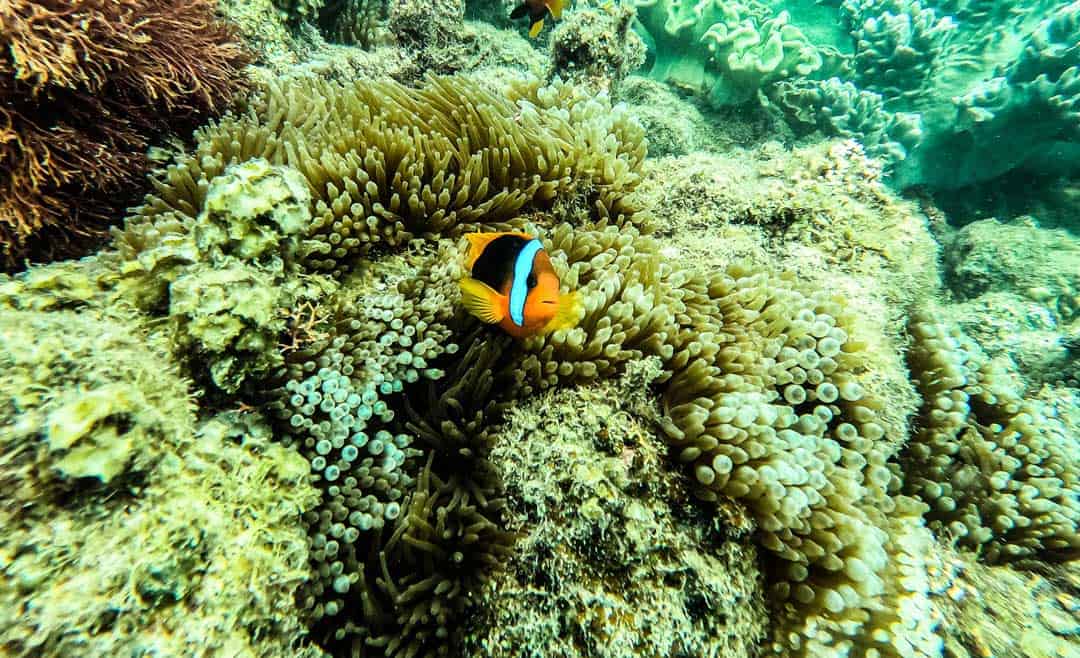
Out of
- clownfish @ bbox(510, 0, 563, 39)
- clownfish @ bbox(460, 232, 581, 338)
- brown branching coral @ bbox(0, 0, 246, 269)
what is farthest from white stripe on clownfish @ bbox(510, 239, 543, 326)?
clownfish @ bbox(510, 0, 563, 39)

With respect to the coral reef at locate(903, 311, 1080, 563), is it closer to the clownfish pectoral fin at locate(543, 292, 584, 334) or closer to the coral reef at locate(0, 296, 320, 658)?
the clownfish pectoral fin at locate(543, 292, 584, 334)

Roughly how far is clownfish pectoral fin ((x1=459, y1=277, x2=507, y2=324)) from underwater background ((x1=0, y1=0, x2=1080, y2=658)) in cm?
28

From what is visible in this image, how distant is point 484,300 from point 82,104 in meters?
2.45

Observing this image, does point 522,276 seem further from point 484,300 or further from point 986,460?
point 986,460

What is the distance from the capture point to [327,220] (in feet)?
7.89

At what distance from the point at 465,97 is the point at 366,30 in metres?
3.66

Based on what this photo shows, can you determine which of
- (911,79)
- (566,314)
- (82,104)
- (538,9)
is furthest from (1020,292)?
(82,104)

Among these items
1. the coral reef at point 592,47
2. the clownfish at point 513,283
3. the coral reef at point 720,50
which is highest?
the coral reef at point 720,50

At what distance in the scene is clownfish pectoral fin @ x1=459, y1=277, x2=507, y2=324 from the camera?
195 cm

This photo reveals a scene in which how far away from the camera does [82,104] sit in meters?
2.59

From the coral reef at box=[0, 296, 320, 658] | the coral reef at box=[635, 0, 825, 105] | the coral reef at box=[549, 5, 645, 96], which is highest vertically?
the coral reef at box=[635, 0, 825, 105]

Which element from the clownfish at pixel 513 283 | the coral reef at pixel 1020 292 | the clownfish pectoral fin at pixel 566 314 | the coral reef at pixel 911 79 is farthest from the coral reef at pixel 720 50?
the clownfish at pixel 513 283

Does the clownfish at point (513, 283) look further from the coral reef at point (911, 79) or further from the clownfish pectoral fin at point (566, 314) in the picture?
the coral reef at point (911, 79)

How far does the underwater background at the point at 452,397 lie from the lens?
1465 mm
